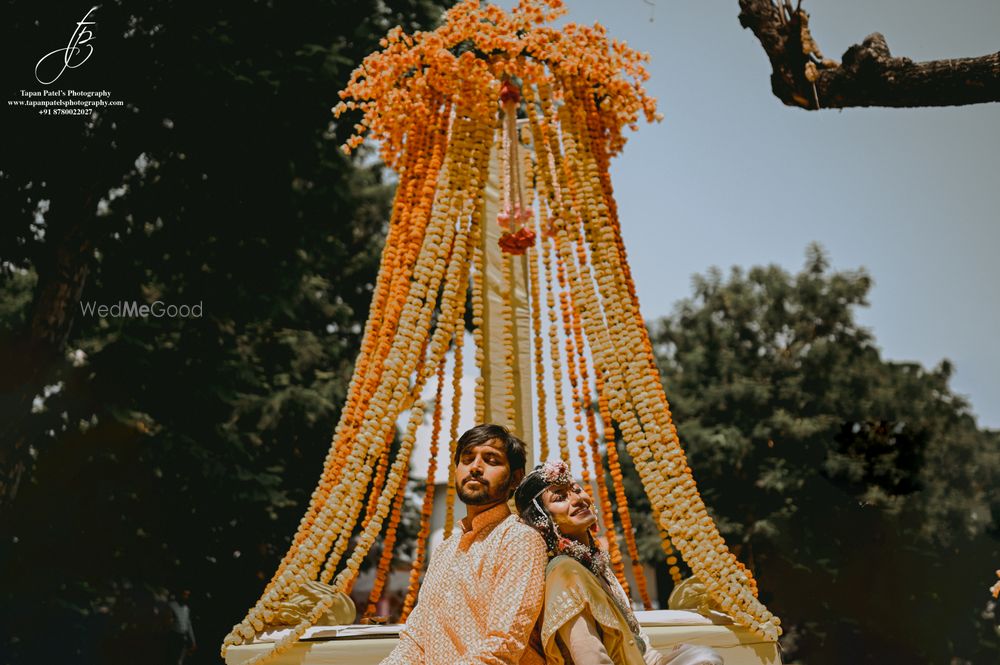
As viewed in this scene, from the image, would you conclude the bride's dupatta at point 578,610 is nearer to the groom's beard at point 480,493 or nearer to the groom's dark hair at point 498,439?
the groom's beard at point 480,493

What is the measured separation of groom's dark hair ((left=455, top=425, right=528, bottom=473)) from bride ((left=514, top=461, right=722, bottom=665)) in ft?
0.39

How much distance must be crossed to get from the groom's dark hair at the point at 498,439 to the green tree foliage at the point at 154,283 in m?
5.79

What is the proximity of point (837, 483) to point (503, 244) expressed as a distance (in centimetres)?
988

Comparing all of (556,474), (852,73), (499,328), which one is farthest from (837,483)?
(556,474)

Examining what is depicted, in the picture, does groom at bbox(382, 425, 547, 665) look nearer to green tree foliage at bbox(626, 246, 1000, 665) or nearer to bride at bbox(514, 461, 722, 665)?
bride at bbox(514, 461, 722, 665)

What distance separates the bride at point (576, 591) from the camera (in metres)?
2.22

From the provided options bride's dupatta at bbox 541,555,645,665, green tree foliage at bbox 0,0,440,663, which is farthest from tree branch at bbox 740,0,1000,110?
green tree foliage at bbox 0,0,440,663

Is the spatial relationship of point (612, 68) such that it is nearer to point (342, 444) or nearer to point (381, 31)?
point (342, 444)

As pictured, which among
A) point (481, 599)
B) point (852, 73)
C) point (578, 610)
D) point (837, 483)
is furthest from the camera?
point (837, 483)

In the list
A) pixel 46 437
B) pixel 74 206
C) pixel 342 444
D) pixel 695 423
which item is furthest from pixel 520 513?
pixel 695 423

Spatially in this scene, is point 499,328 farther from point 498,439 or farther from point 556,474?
point 556,474

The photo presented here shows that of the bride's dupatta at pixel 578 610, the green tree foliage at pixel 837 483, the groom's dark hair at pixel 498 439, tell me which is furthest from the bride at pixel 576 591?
the green tree foliage at pixel 837 483

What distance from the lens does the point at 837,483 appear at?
12172mm

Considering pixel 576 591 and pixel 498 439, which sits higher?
pixel 498 439
